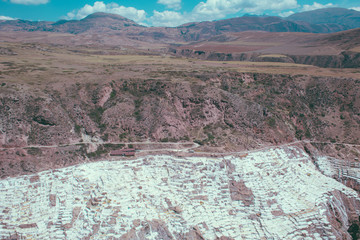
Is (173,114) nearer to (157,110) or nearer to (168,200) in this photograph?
(157,110)

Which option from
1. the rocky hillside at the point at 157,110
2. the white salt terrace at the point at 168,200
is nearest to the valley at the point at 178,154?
the white salt terrace at the point at 168,200

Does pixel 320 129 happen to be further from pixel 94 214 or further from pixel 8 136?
pixel 8 136

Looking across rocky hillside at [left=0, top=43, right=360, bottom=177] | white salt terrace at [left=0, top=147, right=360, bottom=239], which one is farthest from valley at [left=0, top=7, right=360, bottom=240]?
rocky hillside at [left=0, top=43, right=360, bottom=177]

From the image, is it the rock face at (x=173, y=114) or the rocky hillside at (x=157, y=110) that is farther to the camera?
the rocky hillside at (x=157, y=110)

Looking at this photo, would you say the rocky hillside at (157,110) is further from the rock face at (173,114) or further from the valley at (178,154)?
the valley at (178,154)

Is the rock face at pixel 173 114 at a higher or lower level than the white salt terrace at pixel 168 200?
higher

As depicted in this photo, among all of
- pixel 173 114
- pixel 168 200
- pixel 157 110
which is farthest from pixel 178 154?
pixel 157 110

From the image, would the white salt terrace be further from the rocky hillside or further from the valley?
the rocky hillside

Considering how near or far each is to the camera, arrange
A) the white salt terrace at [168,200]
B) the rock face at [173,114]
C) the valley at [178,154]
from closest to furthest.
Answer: the white salt terrace at [168,200] → the valley at [178,154] → the rock face at [173,114]

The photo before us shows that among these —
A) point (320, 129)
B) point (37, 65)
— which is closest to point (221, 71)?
point (320, 129)
